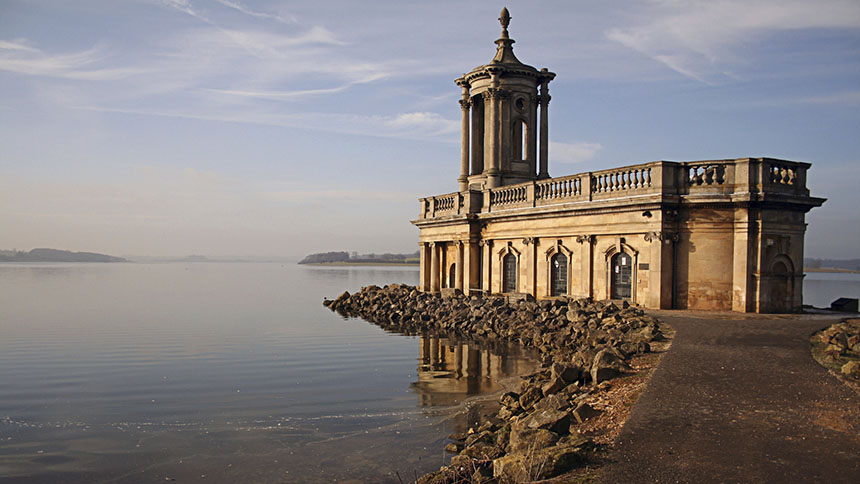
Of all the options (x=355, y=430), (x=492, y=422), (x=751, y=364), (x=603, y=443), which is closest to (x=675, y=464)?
(x=603, y=443)

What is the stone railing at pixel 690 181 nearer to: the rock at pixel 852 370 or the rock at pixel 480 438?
the rock at pixel 852 370

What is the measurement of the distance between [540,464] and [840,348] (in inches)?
420

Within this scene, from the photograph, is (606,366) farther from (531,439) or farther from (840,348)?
(840,348)

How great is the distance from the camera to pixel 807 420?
986cm

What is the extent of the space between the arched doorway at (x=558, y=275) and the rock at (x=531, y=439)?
20428 mm

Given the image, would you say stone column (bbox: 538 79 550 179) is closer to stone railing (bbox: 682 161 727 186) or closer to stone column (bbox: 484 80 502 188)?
stone column (bbox: 484 80 502 188)

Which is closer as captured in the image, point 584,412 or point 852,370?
point 584,412

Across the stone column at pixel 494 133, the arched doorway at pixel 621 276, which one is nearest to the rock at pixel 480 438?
the arched doorway at pixel 621 276

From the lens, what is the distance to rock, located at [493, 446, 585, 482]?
26.8 ft

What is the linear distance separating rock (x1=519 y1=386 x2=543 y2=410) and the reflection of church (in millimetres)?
3052

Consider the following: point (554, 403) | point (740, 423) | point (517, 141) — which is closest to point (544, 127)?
point (517, 141)

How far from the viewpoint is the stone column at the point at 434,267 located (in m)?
40.6

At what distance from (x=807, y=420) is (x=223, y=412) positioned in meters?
12.7

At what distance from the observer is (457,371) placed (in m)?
21.6
